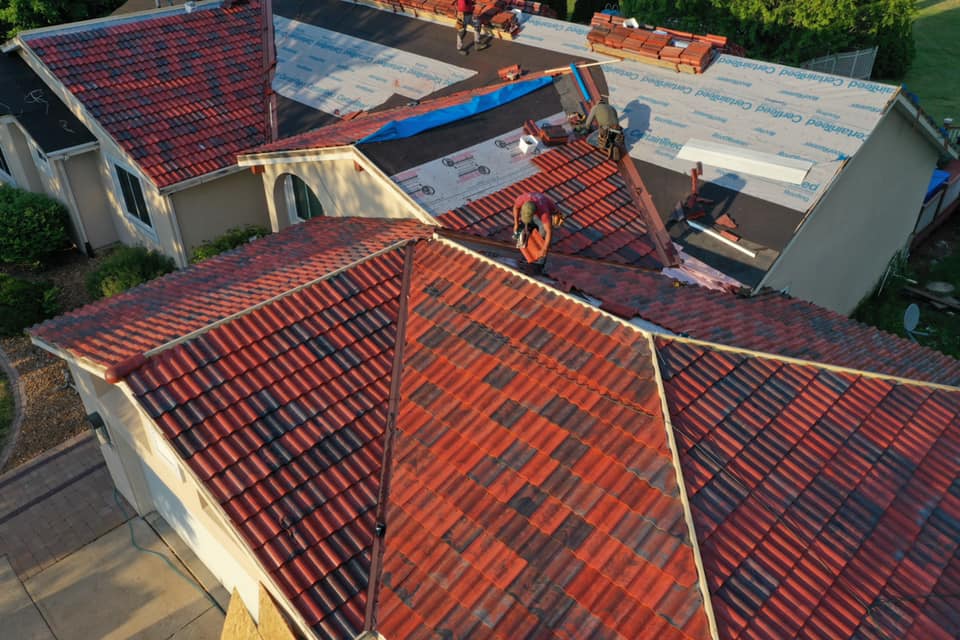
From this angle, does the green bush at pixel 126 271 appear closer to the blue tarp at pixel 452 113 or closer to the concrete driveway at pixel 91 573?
the concrete driveway at pixel 91 573

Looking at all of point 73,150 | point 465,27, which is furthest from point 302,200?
point 465,27

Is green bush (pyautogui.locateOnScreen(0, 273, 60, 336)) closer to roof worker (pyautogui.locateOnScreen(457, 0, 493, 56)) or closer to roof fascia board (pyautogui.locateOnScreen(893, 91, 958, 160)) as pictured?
roof worker (pyautogui.locateOnScreen(457, 0, 493, 56))

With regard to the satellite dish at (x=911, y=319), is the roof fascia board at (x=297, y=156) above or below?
above

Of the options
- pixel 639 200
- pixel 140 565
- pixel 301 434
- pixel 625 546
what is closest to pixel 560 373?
pixel 625 546

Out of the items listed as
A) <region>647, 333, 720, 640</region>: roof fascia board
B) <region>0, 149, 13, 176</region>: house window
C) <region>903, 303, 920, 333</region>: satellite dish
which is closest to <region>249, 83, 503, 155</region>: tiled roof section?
<region>647, 333, 720, 640</region>: roof fascia board

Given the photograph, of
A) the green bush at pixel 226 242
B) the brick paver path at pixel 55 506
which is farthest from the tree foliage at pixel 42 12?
the brick paver path at pixel 55 506
